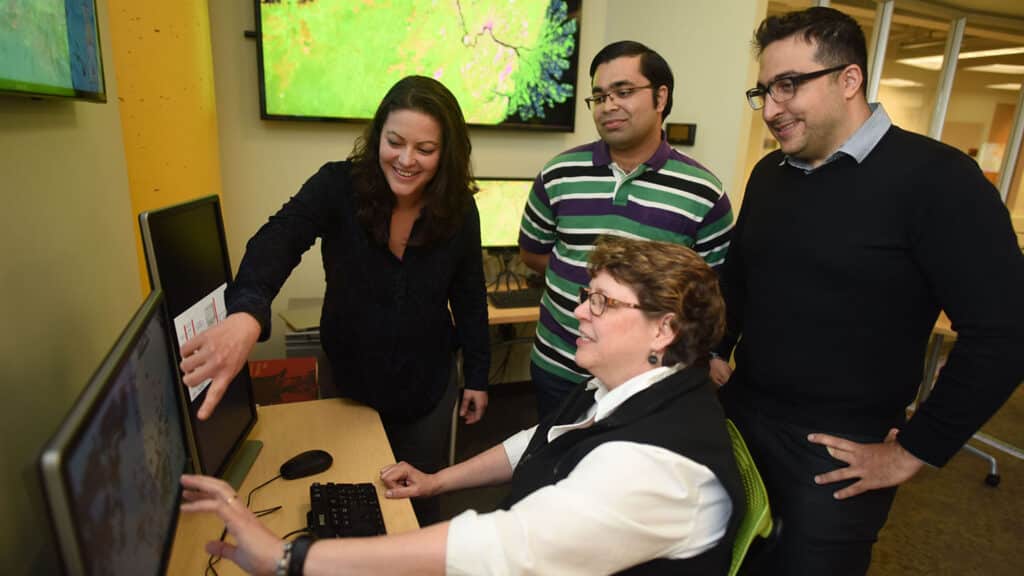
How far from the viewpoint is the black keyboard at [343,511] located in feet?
3.71

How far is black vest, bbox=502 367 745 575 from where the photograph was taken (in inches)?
36.7

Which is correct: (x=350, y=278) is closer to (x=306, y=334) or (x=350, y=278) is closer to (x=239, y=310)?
(x=239, y=310)

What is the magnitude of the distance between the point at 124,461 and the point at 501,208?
2359mm

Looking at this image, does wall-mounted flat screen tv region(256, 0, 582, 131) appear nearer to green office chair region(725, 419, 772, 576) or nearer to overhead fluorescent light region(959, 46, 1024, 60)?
green office chair region(725, 419, 772, 576)

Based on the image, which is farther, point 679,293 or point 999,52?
point 999,52

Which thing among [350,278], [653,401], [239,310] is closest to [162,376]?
[239,310]

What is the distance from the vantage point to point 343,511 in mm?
1184

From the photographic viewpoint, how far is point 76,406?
1.86ft

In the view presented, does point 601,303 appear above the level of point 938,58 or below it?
below

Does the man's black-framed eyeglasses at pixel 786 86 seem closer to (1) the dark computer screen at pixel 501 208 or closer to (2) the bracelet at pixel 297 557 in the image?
(2) the bracelet at pixel 297 557

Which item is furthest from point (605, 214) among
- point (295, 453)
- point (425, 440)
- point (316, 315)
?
point (316, 315)

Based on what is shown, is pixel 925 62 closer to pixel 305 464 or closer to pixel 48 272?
pixel 305 464

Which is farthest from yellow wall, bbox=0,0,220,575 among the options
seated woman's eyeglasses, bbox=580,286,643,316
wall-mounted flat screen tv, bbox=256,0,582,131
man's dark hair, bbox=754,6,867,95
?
man's dark hair, bbox=754,6,867,95

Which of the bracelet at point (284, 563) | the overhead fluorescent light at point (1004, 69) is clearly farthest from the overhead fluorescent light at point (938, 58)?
the bracelet at point (284, 563)
